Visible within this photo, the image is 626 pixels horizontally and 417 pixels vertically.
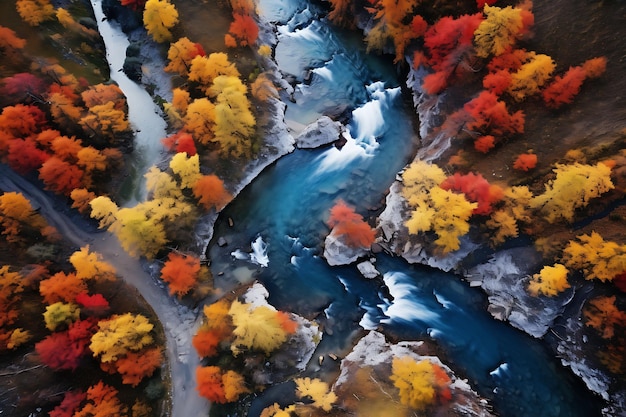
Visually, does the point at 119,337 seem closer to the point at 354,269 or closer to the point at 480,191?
the point at 354,269

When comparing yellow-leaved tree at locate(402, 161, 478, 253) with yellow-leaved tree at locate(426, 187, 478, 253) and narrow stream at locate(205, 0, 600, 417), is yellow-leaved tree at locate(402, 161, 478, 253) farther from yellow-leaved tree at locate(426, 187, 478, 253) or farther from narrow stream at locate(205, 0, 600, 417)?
narrow stream at locate(205, 0, 600, 417)

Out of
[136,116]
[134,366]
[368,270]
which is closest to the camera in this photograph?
[134,366]

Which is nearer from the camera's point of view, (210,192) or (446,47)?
(210,192)

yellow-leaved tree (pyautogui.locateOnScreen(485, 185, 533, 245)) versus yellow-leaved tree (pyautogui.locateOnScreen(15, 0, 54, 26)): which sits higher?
yellow-leaved tree (pyautogui.locateOnScreen(15, 0, 54, 26))

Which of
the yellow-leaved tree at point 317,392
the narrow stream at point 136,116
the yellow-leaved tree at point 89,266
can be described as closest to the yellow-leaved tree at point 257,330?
the yellow-leaved tree at point 317,392

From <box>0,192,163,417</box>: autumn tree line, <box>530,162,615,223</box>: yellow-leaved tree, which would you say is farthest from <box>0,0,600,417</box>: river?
<box>530,162,615,223</box>: yellow-leaved tree

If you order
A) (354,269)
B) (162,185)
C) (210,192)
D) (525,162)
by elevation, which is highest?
(162,185)

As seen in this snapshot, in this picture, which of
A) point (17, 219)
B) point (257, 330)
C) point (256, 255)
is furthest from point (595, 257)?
point (17, 219)

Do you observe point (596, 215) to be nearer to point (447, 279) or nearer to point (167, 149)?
point (447, 279)
